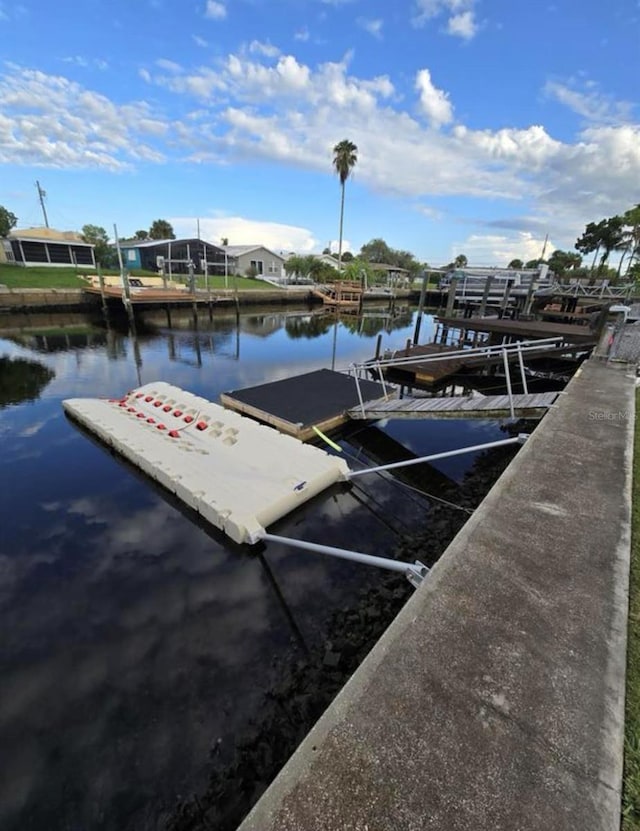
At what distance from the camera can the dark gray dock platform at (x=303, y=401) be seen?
9.88m

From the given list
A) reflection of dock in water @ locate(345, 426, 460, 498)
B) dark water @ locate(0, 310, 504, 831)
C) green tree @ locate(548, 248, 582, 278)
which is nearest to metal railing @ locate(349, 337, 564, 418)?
reflection of dock in water @ locate(345, 426, 460, 498)

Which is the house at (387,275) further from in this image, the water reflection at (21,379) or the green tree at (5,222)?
the water reflection at (21,379)

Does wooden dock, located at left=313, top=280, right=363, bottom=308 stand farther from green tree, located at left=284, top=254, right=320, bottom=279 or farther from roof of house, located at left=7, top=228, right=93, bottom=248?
roof of house, located at left=7, top=228, right=93, bottom=248

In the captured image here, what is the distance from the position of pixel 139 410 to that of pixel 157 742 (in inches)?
337

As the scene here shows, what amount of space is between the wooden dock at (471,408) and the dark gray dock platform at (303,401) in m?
1.15

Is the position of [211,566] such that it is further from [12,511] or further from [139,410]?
[139,410]

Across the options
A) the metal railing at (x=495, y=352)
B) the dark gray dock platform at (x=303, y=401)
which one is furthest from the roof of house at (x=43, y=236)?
the metal railing at (x=495, y=352)

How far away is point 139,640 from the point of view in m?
4.57

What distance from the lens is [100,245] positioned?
4819 centimetres

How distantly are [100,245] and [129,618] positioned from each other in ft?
185

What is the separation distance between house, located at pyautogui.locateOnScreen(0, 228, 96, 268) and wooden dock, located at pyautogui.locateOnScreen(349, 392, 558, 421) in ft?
150

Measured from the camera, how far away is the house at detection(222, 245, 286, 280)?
53781mm

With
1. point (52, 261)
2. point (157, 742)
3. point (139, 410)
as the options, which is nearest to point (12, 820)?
point (157, 742)

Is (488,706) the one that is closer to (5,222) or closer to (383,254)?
(5,222)
